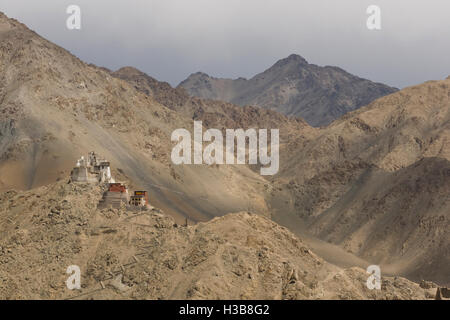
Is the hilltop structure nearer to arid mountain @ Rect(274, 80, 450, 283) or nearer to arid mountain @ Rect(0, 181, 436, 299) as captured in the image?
arid mountain @ Rect(0, 181, 436, 299)

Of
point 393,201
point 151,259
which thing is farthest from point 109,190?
point 393,201

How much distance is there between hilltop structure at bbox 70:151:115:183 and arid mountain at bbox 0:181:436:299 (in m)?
7.56

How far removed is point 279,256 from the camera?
65.3 m

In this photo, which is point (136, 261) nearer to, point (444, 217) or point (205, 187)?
point (444, 217)

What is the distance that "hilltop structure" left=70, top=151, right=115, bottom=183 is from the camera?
83.8 metres

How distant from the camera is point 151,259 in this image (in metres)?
64.8

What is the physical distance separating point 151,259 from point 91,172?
24.4 m

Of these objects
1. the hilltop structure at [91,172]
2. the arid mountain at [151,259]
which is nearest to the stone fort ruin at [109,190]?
the hilltop structure at [91,172]

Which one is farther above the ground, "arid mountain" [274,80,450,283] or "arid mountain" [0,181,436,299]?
"arid mountain" [274,80,450,283]

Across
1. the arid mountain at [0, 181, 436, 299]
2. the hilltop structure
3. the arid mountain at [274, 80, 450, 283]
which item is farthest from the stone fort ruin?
the arid mountain at [274, 80, 450, 283]

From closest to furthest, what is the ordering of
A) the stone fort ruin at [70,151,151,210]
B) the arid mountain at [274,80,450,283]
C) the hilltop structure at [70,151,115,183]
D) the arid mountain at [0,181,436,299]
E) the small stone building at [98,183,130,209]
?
the arid mountain at [0,181,436,299]
the small stone building at [98,183,130,209]
the stone fort ruin at [70,151,151,210]
the hilltop structure at [70,151,115,183]
the arid mountain at [274,80,450,283]

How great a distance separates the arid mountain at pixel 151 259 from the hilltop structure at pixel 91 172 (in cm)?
756

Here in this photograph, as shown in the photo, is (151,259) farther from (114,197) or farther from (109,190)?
(109,190)
